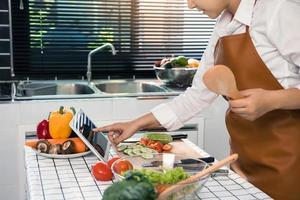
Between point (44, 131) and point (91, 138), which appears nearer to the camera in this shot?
point (91, 138)

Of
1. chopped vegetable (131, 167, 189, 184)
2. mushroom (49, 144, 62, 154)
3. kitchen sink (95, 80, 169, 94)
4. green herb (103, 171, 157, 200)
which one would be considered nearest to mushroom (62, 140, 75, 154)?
mushroom (49, 144, 62, 154)

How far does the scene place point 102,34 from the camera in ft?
8.96

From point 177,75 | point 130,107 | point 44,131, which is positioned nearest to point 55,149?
point 44,131

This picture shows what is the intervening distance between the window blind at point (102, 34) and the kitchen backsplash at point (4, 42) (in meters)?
0.06

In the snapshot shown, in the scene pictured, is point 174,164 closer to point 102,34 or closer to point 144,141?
point 144,141

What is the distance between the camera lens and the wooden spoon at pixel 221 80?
1108mm

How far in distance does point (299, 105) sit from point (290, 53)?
0.14 m

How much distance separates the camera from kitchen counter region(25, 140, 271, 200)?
1161 millimetres

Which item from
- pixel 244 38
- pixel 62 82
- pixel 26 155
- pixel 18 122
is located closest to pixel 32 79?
pixel 62 82

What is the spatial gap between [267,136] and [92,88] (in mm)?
1381

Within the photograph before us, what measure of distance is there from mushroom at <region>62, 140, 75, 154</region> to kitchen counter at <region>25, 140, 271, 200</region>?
28mm

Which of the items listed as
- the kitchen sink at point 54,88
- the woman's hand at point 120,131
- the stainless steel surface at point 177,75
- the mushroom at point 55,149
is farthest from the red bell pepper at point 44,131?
the stainless steel surface at point 177,75

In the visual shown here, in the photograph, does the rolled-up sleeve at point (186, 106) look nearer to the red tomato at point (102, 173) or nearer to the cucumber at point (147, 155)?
the cucumber at point (147, 155)

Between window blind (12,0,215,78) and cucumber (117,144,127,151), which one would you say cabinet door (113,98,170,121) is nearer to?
window blind (12,0,215,78)
